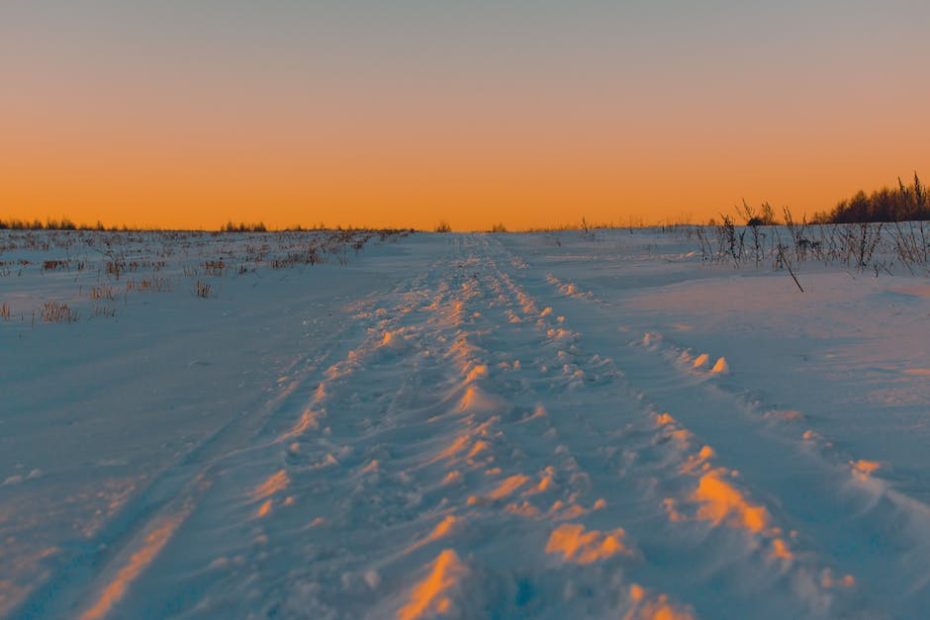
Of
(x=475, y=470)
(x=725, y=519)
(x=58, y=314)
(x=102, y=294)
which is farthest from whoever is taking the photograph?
(x=102, y=294)

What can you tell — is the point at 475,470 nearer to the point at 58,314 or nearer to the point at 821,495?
the point at 821,495

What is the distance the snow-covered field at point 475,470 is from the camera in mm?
2031

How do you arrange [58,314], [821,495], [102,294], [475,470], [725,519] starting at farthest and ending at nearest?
[102,294], [58,314], [475,470], [821,495], [725,519]

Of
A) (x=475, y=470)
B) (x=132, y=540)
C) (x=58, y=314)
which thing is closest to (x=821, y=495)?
(x=475, y=470)

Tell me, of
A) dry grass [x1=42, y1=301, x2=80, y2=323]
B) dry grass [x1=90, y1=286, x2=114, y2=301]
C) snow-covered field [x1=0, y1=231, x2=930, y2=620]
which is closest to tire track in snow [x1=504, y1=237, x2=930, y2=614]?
snow-covered field [x1=0, y1=231, x2=930, y2=620]

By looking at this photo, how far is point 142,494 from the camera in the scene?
2822mm

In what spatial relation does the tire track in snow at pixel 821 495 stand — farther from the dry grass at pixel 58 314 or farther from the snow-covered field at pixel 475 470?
the dry grass at pixel 58 314

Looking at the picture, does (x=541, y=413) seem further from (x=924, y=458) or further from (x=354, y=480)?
(x=924, y=458)

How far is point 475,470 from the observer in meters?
2.96

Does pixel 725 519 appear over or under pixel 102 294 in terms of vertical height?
under

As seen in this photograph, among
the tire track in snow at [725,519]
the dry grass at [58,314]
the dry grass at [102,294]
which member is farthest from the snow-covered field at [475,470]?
the dry grass at [102,294]

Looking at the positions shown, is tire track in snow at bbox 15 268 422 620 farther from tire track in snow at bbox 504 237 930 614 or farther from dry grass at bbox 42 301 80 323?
dry grass at bbox 42 301 80 323

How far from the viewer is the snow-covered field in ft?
6.66

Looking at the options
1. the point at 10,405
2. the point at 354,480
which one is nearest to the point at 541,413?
the point at 354,480
